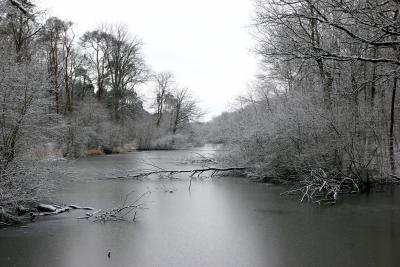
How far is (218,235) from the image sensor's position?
840 centimetres

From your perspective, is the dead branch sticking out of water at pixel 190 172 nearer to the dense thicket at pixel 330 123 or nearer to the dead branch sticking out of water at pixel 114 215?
the dense thicket at pixel 330 123

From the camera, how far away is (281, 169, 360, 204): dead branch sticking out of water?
12359 mm

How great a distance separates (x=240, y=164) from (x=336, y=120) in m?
5.70

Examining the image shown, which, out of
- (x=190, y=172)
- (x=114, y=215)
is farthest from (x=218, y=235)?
(x=190, y=172)

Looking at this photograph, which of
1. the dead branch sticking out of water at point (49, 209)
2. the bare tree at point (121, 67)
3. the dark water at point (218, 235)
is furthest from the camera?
the bare tree at point (121, 67)

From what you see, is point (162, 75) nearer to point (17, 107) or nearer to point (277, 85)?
point (277, 85)

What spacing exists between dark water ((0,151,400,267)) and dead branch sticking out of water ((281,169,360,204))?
52 cm

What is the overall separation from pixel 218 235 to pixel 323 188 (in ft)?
20.1

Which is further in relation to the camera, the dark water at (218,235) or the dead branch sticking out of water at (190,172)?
the dead branch sticking out of water at (190,172)

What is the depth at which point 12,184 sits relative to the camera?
9312 millimetres

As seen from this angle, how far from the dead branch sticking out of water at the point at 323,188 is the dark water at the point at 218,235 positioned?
0.52 m

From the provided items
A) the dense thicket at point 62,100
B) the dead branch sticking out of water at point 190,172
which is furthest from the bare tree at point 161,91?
the dead branch sticking out of water at point 190,172

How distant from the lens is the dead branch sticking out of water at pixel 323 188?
12.4 metres

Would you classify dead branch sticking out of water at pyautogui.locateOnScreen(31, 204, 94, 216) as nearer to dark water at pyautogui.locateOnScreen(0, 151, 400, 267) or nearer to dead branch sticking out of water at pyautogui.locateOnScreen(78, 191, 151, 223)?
dark water at pyautogui.locateOnScreen(0, 151, 400, 267)
